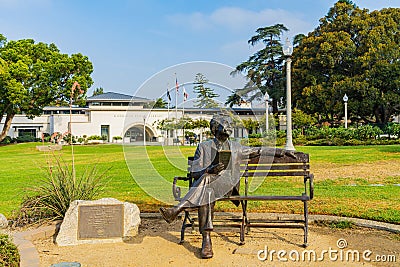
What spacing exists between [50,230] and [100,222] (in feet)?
2.35

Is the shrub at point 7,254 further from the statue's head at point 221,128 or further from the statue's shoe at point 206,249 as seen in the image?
the statue's head at point 221,128

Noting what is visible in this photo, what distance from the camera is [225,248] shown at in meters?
4.49

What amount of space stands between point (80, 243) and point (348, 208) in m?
4.08

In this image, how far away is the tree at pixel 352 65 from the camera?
32156 mm

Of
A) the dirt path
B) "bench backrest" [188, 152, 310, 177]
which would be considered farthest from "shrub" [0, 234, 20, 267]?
"bench backrest" [188, 152, 310, 177]

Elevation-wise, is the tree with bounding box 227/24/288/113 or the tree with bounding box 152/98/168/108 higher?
the tree with bounding box 227/24/288/113

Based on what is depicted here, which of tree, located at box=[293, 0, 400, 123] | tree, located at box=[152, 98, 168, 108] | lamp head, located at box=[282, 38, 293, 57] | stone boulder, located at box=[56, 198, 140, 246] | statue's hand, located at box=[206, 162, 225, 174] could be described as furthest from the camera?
tree, located at box=[293, 0, 400, 123]

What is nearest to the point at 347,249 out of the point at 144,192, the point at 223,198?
the point at 223,198

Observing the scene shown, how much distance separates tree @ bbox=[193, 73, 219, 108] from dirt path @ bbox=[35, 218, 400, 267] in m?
1.73

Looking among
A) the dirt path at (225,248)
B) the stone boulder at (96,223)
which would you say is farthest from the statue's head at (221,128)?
the stone boulder at (96,223)

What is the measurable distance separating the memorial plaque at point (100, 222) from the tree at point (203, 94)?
1.80 m

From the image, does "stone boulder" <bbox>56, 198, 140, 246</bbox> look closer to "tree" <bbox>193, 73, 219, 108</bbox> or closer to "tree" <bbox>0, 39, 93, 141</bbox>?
"tree" <bbox>193, 73, 219, 108</bbox>

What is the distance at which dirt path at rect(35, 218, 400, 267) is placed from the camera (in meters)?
4.07

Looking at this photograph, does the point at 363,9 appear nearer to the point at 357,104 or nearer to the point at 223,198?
the point at 357,104
